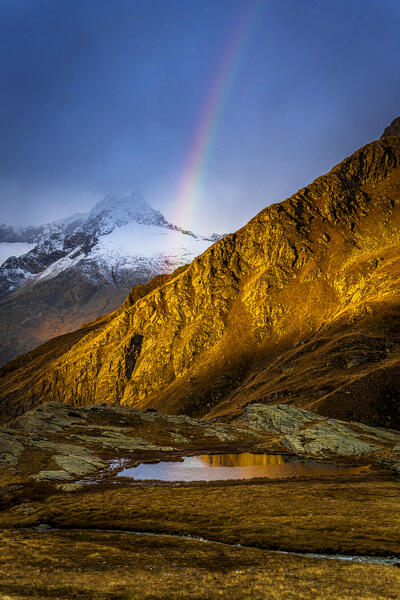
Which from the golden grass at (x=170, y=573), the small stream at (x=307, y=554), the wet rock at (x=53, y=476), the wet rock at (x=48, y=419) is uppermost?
the wet rock at (x=48, y=419)

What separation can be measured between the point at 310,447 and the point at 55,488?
54666 mm

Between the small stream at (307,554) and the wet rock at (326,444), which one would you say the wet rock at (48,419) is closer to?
the wet rock at (326,444)

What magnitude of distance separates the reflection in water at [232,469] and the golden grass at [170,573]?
106ft

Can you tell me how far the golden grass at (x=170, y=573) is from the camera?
2427 cm

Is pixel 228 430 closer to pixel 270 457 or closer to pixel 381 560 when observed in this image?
pixel 270 457

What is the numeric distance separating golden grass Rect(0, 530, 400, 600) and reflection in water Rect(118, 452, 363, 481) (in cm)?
3239

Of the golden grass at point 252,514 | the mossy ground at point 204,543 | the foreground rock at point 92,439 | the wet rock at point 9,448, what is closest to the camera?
the mossy ground at point 204,543

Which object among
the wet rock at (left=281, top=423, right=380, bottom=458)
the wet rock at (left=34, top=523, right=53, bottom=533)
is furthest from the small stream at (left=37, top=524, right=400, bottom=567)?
the wet rock at (left=281, top=423, right=380, bottom=458)

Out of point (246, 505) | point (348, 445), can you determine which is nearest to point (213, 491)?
point (246, 505)

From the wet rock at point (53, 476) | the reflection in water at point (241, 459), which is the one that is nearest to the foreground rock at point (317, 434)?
the reflection in water at point (241, 459)

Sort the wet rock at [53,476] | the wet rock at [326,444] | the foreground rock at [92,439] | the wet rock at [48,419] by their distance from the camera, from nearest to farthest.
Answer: the wet rock at [53,476]
the foreground rock at [92,439]
the wet rock at [326,444]
the wet rock at [48,419]

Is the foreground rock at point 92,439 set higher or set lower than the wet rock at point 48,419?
lower

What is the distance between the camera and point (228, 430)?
393ft

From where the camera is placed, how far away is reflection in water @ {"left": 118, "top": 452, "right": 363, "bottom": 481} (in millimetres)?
68750
